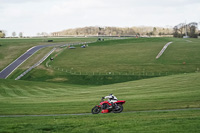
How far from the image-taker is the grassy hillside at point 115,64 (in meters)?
81.5

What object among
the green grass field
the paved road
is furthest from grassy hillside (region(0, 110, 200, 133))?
the paved road

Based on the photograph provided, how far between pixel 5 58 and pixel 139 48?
168 ft

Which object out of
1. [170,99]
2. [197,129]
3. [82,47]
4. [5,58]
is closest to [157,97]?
[170,99]

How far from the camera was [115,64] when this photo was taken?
3740 inches

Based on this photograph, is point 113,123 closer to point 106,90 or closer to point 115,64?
point 106,90

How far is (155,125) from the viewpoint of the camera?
21625mm

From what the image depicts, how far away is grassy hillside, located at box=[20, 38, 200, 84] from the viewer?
267 ft

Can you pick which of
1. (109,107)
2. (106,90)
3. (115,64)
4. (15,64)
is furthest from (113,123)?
(15,64)

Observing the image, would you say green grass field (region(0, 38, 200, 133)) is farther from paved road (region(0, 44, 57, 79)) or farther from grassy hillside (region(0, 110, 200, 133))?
paved road (region(0, 44, 57, 79))

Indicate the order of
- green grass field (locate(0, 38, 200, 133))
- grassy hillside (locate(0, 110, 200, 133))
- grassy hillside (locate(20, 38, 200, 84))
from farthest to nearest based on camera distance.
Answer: grassy hillside (locate(20, 38, 200, 84)), green grass field (locate(0, 38, 200, 133)), grassy hillside (locate(0, 110, 200, 133))

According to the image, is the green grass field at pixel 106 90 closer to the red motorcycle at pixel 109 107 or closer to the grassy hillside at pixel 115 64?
the grassy hillside at pixel 115 64

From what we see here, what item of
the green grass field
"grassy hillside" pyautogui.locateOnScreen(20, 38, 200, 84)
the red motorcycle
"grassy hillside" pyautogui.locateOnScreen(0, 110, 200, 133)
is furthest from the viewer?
"grassy hillside" pyautogui.locateOnScreen(20, 38, 200, 84)

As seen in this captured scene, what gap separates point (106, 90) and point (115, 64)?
4358cm

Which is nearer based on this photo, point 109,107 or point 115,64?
point 109,107
